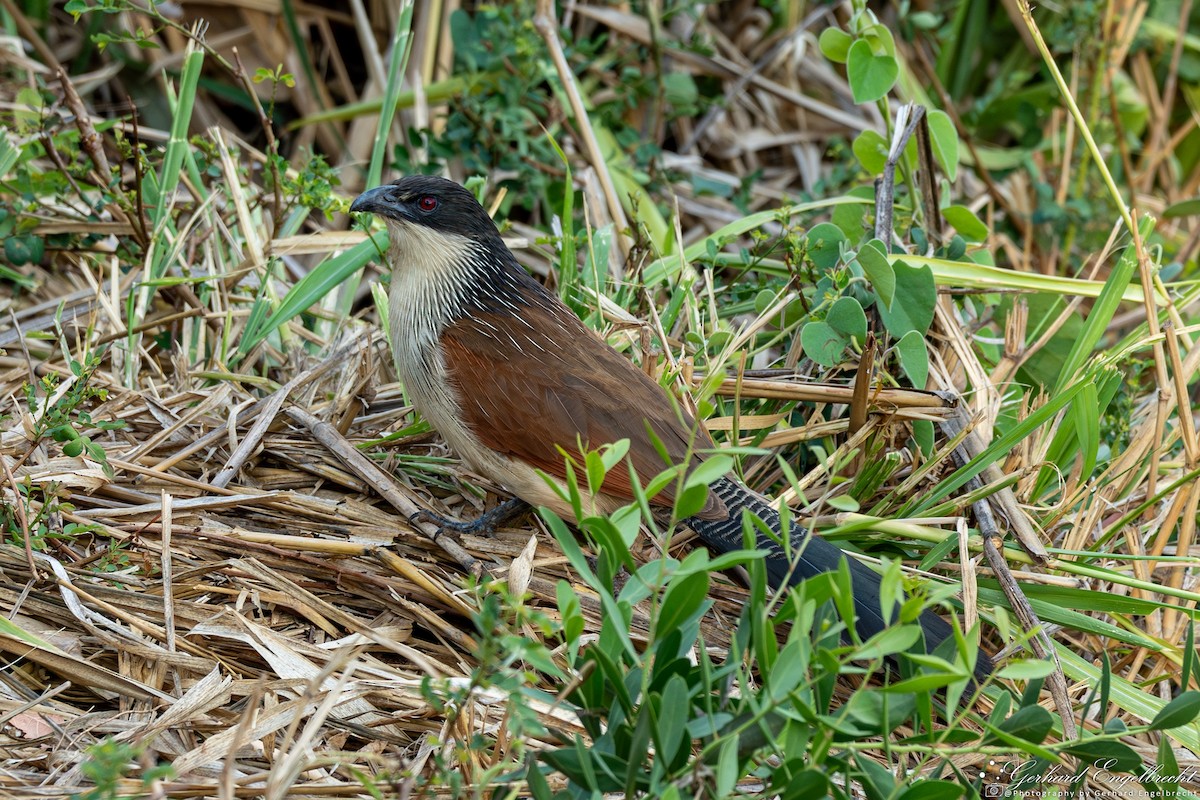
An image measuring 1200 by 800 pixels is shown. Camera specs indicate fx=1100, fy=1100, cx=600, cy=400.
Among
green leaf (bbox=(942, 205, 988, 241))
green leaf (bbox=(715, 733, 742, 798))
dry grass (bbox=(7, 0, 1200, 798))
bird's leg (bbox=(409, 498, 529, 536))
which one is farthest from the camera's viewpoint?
green leaf (bbox=(942, 205, 988, 241))

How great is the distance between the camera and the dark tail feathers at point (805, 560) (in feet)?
6.77

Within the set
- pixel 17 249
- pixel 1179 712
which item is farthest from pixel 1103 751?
pixel 17 249

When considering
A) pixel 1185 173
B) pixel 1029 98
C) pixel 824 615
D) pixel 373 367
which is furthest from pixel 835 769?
pixel 1185 173

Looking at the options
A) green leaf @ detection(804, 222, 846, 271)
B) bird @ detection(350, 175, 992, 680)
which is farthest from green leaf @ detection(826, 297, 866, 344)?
bird @ detection(350, 175, 992, 680)

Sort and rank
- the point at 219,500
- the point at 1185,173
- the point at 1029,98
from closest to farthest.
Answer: the point at 219,500
the point at 1029,98
the point at 1185,173

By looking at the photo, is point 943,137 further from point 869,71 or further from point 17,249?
point 17,249

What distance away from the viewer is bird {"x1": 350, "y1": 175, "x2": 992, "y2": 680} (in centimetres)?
229

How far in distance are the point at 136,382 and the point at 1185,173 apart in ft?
14.3

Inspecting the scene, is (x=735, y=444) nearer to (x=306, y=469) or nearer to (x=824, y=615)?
(x=824, y=615)

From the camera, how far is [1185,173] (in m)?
4.82

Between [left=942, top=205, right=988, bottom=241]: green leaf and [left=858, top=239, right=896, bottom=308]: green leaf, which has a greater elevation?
[left=858, top=239, right=896, bottom=308]: green leaf

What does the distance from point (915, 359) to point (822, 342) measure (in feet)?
0.71

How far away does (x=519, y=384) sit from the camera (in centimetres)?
246

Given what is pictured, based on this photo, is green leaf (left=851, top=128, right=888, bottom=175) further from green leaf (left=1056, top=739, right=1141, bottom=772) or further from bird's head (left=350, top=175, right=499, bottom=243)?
green leaf (left=1056, top=739, right=1141, bottom=772)
